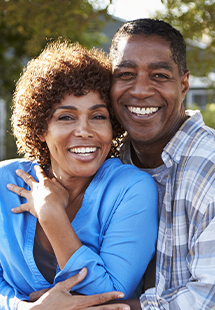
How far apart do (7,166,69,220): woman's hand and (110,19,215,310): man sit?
0.67 meters

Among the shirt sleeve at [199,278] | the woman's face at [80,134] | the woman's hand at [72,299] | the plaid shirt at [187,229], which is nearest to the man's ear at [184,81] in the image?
the plaid shirt at [187,229]

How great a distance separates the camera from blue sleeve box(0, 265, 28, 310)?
2.43m

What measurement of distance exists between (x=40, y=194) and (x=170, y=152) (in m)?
0.91

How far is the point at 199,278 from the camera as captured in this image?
2.05 m

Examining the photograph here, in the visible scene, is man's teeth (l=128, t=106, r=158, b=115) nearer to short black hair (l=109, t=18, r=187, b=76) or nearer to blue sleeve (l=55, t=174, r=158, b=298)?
short black hair (l=109, t=18, r=187, b=76)

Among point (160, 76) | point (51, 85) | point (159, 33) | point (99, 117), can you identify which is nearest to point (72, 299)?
point (99, 117)

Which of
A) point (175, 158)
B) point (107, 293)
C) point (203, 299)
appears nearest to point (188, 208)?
point (175, 158)

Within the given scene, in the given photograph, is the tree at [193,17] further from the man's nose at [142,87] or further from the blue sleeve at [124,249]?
the blue sleeve at [124,249]

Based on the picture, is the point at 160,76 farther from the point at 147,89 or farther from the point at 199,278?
the point at 199,278

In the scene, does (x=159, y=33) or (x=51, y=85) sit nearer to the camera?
(x=51, y=85)

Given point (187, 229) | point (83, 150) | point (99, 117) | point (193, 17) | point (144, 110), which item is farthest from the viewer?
point (193, 17)

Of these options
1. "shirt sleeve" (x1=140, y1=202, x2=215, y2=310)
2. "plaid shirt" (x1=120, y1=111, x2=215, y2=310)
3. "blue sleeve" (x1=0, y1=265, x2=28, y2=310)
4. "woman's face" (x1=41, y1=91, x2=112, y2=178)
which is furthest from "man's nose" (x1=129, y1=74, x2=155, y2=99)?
"blue sleeve" (x1=0, y1=265, x2=28, y2=310)

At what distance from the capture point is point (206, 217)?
6.82ft

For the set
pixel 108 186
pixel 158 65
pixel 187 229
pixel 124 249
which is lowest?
pixel 124 249
